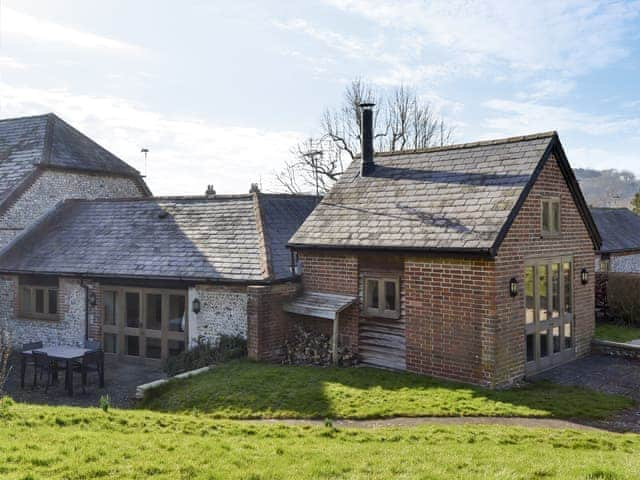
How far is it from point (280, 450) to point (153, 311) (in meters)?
9.35

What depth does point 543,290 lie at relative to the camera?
44.7 ft

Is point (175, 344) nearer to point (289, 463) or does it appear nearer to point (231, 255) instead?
point (231, 255)

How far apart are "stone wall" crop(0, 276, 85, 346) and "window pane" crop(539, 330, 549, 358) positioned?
1274cm

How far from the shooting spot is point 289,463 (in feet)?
23.5

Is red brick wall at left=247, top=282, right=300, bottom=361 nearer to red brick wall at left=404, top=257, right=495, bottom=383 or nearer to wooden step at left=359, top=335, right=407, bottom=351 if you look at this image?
wooden step at left=359, top=335, right=407, bottom=351

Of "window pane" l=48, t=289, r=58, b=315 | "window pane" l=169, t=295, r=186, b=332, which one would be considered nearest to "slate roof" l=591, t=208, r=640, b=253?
"window pane" l=169, t=295, r=186, b=332

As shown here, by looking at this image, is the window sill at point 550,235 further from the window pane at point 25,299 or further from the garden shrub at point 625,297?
the window pane at point 25,299

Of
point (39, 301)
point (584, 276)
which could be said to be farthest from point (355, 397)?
point (39, 301)

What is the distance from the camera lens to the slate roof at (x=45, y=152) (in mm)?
20938

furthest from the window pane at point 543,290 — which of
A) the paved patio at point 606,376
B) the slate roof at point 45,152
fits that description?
the slate roof at point 45,152

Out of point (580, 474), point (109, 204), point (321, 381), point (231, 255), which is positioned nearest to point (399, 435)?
point (580, 474)

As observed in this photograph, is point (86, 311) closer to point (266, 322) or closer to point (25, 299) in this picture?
point (25, 299)

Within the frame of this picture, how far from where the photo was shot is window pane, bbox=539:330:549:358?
13.6 m

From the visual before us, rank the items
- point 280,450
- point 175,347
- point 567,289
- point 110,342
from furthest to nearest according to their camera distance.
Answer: point 110,342 → point 175,347 → point 567,289 → point 280,450
